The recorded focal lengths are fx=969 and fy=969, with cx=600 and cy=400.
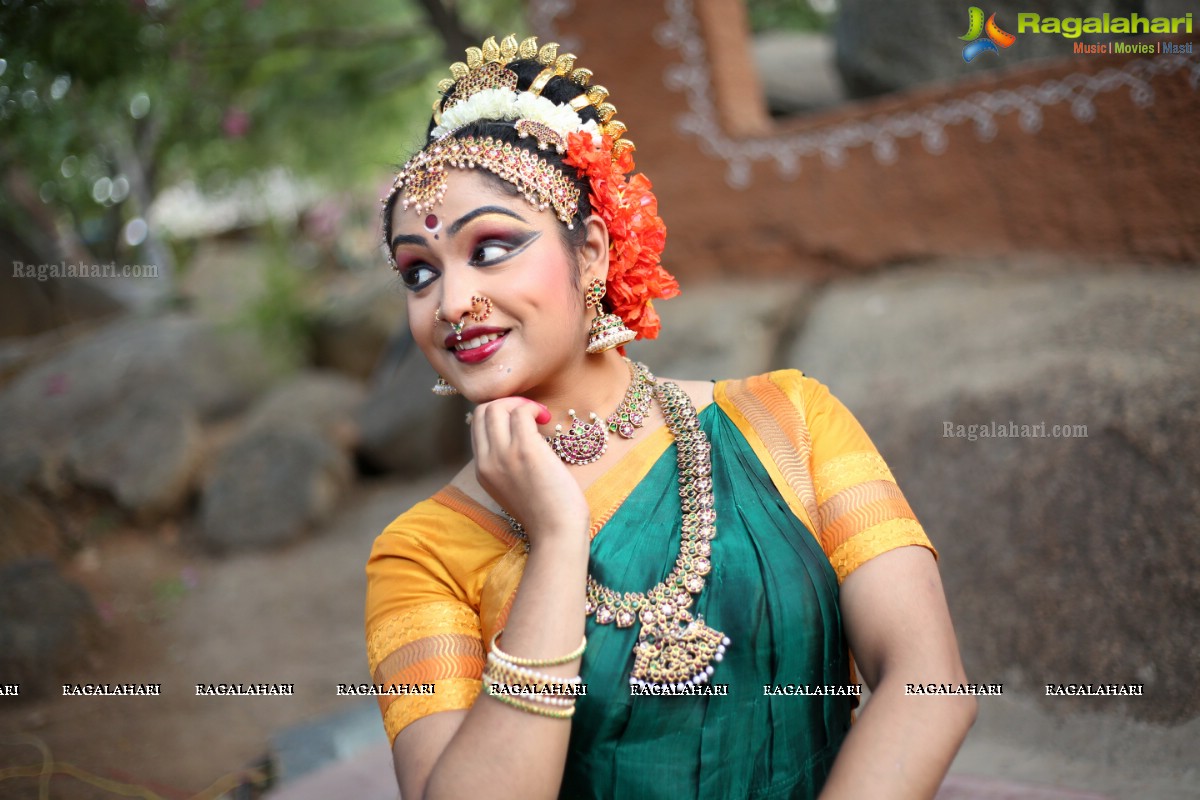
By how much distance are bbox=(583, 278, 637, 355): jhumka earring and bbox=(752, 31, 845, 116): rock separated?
18.8ft

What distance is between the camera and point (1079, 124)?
4312 mm

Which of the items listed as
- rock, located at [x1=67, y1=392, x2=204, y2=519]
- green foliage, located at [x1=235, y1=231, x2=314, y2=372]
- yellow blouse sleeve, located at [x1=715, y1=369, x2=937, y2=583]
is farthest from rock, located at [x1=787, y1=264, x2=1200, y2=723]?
green foliage, located at [x1=235, y1=231, x2=314, y2=372]

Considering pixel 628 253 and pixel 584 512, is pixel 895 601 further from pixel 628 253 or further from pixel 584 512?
pixel 628 253

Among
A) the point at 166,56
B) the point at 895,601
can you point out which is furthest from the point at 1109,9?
the point at 166,56

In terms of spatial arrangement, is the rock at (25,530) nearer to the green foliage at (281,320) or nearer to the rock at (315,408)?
the rock at (315,408)

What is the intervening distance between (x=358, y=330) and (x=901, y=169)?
6.01 metres

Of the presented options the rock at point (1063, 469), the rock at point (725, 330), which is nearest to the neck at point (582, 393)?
the rock at point (1063, 469)

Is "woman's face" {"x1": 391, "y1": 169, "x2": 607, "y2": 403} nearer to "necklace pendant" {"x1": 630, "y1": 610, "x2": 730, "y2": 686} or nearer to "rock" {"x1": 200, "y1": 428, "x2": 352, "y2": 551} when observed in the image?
"necklace pendant" {"x1": 630, "y1": 610, "x2": 730, "y2": 686}

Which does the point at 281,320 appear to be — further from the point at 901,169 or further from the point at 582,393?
the point at 582,393

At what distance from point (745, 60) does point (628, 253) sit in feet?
12.6

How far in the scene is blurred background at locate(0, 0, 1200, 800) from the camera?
3.42 metres

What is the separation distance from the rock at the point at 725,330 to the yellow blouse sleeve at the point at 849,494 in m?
2.93

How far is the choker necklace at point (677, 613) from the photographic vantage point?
73.1 inches

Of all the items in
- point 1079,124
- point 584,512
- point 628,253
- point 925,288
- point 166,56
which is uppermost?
point 166,56
